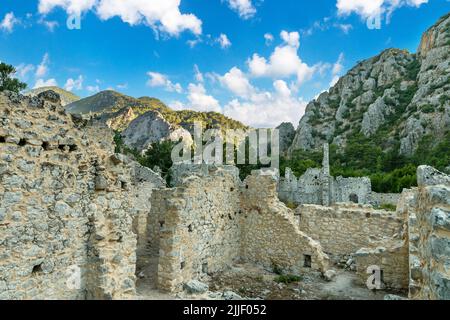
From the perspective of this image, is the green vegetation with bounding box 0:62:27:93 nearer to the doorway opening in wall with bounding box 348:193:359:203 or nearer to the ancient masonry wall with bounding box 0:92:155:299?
the ancient masonry wall with bounding box 0:92:155:299

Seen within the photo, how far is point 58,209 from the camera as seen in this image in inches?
205

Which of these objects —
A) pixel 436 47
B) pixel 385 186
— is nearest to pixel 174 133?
pixel 385 186

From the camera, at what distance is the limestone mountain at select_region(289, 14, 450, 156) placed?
6262cm

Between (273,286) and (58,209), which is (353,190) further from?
(58,209)

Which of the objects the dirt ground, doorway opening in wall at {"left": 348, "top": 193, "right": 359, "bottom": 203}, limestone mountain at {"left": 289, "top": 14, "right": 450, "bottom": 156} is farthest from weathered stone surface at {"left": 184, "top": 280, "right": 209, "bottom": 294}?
limestone mountain at {"left": 289, "top": 14, "right": 450, "bottom": 156}

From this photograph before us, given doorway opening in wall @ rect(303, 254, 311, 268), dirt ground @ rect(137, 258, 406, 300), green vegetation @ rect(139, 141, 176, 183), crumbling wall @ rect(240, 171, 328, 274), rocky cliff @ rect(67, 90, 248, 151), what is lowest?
dirt ground @ rect(137, 258, 406, 300)

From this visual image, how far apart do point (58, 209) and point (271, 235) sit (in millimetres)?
7194

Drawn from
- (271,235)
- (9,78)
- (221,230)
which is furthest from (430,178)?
(9,78)

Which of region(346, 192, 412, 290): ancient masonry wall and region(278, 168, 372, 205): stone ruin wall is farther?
region(278, 168, 372, 205): stone ruin wall

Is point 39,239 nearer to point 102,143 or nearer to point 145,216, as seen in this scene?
point 102,143

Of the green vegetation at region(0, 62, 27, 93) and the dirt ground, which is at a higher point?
the green vegetation at region(0, 62, 27, 93)

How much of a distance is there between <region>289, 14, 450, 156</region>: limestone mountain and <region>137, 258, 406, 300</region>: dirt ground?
55.9m

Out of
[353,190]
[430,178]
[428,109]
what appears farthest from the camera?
[428,109]

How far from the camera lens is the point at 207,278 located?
9180 mm
